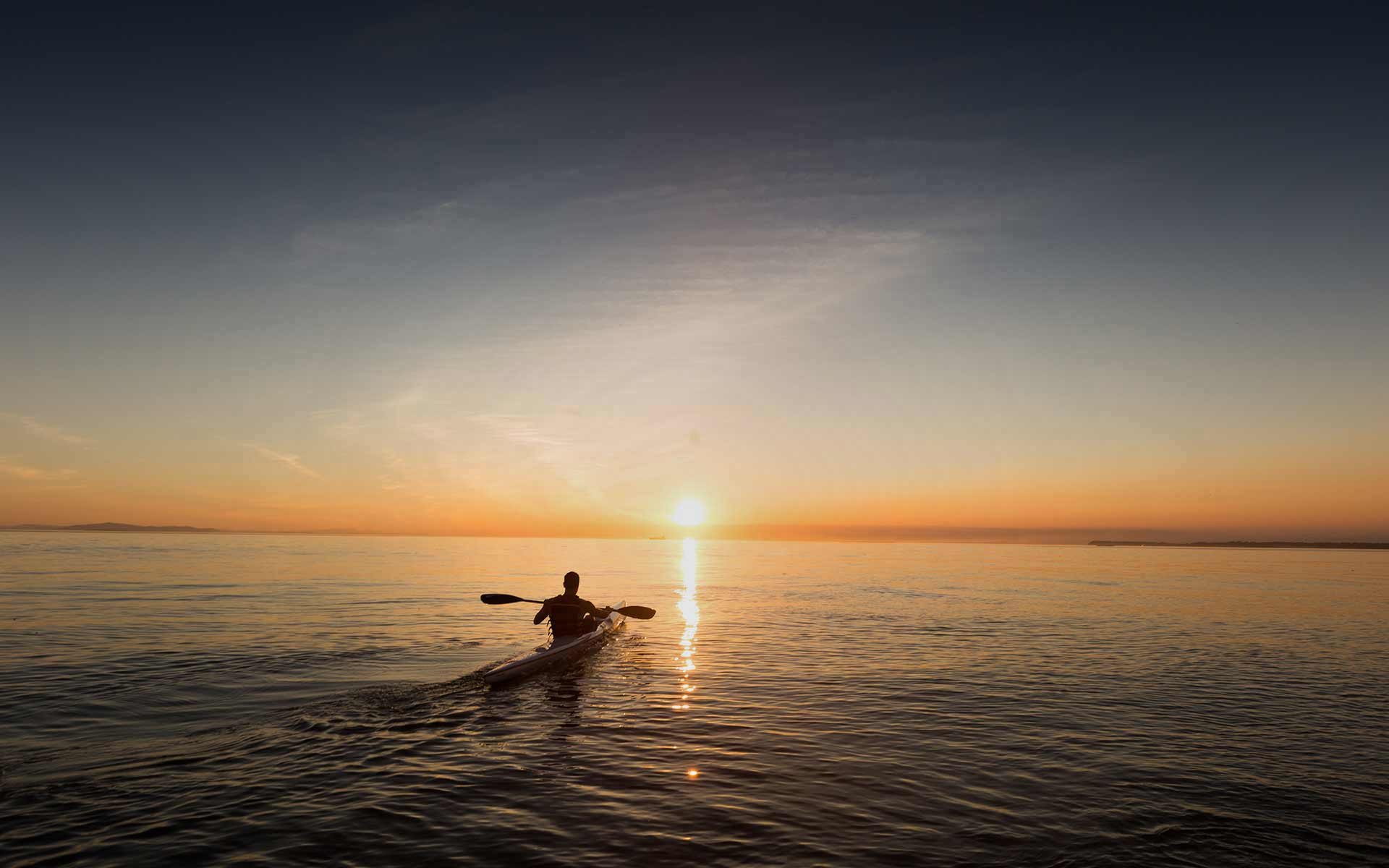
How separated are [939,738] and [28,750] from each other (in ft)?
66.4

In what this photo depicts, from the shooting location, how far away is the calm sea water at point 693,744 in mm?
11406

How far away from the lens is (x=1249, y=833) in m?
12.1

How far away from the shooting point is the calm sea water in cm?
1141

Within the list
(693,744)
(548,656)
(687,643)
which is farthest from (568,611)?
(693,744)

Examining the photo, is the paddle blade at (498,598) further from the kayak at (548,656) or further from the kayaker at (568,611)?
the kayak at (548,656)

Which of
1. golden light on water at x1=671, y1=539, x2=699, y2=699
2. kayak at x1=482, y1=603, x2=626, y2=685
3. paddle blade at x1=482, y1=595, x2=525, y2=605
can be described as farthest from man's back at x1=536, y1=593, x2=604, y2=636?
golden light on water at x1=671, y1=539, x2=699, y2=699

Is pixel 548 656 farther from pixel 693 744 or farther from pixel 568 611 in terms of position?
pixel 693 744

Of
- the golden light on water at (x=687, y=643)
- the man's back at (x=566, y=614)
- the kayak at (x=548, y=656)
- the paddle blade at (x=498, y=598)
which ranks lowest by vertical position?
the golden light on water at (x=687, y=643)

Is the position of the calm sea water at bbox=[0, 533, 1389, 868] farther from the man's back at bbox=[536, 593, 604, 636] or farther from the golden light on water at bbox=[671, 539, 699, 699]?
the man's back at bbox=[536, 593, 604, 636]

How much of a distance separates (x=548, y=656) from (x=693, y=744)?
35.9 feet

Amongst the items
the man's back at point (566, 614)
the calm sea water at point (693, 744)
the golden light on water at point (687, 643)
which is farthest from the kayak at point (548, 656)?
the golden light on water at point (687, 643)

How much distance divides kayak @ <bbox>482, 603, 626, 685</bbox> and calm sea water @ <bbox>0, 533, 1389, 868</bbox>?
0.56 meters

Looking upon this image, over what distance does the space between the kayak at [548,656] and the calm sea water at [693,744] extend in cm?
56

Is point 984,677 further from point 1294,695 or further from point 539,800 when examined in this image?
point 539,800
